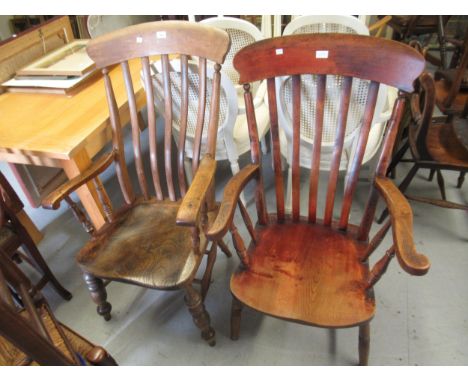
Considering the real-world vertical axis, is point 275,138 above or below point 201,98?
below

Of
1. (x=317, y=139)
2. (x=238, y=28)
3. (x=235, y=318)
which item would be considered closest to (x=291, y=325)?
(x=235, y=318)

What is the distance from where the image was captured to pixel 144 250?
114cm

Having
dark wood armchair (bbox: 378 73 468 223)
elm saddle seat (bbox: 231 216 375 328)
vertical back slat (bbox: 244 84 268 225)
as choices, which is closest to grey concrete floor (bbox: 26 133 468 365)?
dark wood armchair (bbox: 378 73 468 223)

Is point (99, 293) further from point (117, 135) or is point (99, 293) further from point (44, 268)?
point (117, 135)

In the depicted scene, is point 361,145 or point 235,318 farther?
point 235,318

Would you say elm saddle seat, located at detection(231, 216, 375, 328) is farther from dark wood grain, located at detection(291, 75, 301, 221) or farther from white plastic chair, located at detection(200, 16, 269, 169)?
white plastic chair, located at detection(200, 16, 269, 169)

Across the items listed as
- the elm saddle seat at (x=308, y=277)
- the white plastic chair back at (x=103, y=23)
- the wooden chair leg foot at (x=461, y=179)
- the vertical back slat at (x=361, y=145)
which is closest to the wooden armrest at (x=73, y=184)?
the elm saddle seat at (x=308, y=277)

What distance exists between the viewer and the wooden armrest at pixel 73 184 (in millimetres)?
1021

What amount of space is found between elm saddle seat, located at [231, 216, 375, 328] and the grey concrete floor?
A: 0.44m

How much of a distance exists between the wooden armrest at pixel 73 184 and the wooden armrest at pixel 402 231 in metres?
0.95

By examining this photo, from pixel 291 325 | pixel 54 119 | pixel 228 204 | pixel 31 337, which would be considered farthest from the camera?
pixel 291 325

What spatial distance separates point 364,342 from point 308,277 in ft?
1.02
